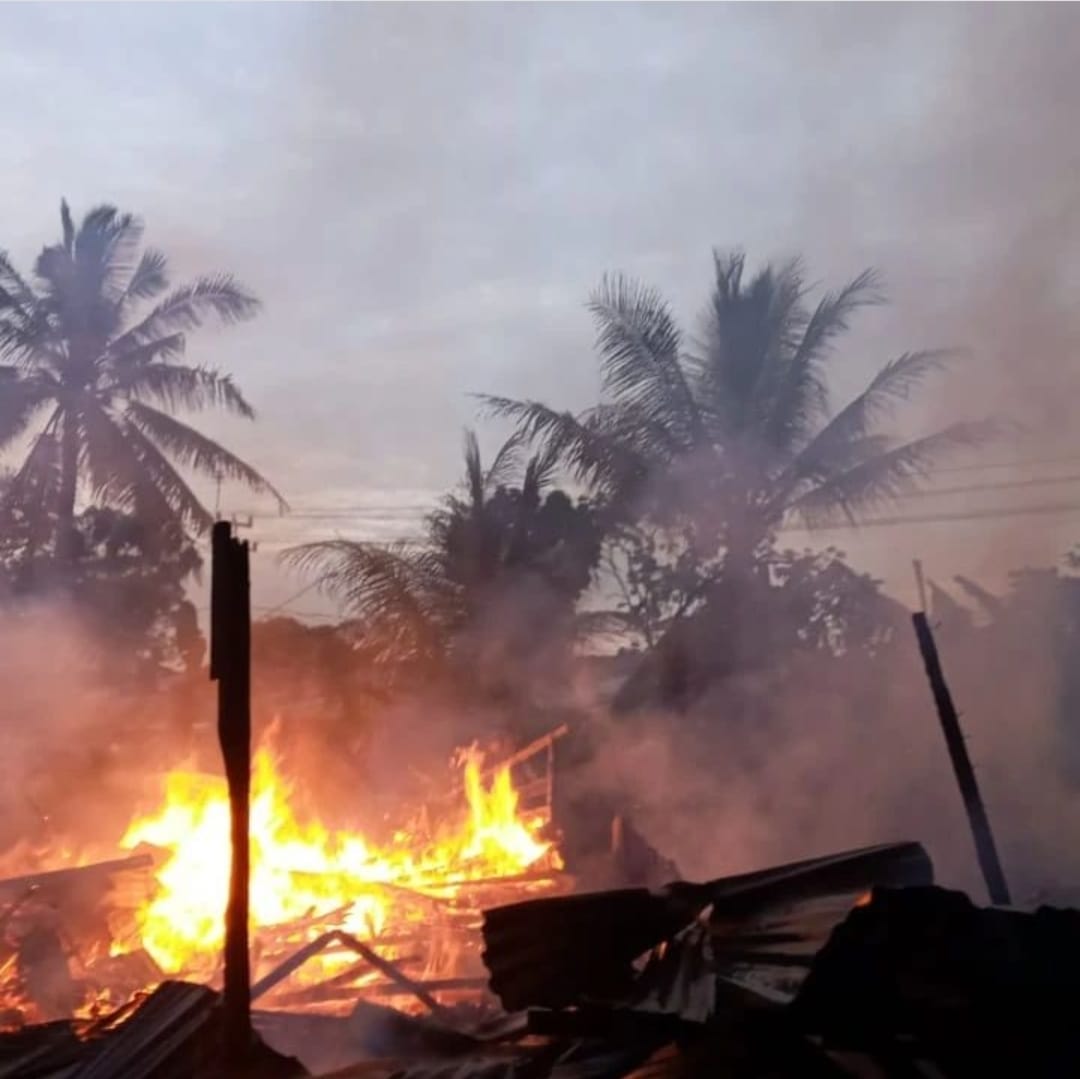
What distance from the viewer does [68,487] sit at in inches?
786

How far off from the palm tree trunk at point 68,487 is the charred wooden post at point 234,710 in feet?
50.3

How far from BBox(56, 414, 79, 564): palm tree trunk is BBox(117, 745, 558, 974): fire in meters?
7.46

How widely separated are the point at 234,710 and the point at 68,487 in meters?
16.0

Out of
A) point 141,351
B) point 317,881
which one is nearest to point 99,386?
point 141,351

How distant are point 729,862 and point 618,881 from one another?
5.07ft

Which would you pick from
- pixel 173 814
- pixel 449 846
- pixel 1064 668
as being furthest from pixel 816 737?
pixel 173 814

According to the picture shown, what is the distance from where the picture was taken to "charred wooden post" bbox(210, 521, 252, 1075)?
543 centimetres

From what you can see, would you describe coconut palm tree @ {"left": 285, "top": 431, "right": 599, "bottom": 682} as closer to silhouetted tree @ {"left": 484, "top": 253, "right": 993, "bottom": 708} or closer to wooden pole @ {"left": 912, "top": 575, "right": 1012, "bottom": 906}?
silhouetted tree @ {"left": 484, "top": 253, "right": 993, "bottom": 708}

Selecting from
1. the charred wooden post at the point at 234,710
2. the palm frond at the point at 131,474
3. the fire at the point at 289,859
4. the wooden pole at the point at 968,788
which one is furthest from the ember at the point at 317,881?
the palm frond at the point at 131,474

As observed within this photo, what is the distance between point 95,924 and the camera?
32.7 feet

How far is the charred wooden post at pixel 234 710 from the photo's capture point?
543 cm

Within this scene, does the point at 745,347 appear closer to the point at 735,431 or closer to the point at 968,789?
the point at 735,431

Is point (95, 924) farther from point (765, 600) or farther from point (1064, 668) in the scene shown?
point (1064, 668)

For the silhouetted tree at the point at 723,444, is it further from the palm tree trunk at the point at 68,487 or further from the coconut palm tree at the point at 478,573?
the palm tree trunk at the point at 68,487
